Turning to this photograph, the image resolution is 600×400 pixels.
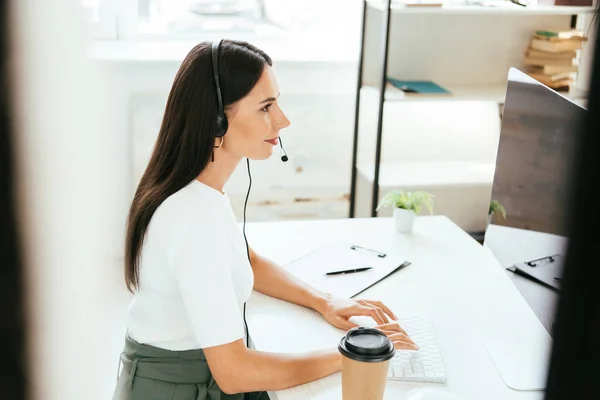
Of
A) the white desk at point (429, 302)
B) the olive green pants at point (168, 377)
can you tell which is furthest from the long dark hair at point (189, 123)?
the white desk at point (429, 302)

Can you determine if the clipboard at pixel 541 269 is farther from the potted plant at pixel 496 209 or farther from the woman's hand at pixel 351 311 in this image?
the woman's hand at pixel 351 311

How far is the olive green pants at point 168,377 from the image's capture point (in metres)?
1.25

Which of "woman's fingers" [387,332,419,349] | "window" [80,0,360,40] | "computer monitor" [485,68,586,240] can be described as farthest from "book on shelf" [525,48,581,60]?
"woman's fingers" [387,332,419,349]

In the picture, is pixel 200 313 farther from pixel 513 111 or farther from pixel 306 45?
pixel 306 45

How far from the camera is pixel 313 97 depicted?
2957mm

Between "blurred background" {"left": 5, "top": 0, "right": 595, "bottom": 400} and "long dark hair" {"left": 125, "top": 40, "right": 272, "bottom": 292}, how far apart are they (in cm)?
125

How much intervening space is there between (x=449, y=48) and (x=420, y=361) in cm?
203

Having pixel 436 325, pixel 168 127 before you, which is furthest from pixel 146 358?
pixel 436 325

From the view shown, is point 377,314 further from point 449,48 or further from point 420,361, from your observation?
point 449,48

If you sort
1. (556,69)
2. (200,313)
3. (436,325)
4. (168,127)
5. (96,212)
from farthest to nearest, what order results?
1. (556,69)
2. (96,212)
3. (436,325)
4. (168,127)
5. (200,313)

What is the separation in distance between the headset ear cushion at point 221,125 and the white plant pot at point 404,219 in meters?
0.72

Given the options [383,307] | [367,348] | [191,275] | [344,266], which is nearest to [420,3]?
[344,266]

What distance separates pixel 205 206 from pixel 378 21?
1847mm

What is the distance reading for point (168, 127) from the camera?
1245mm
